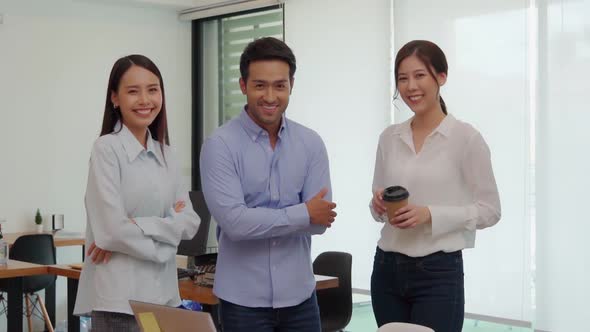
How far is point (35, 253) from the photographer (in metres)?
5.99

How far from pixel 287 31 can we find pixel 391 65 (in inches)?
49.6

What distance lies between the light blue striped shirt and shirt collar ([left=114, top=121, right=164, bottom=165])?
0.27 m

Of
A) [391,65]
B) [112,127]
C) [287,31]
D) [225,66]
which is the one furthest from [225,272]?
[225,66]

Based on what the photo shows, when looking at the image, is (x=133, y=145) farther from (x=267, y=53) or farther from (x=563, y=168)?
(x=563, y=168)

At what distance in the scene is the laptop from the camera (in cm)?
183

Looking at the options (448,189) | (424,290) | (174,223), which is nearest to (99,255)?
(174,223)

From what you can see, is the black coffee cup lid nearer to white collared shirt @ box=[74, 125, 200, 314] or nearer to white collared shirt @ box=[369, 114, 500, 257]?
white collared shirt @ box=[369, 114, 500, 257]

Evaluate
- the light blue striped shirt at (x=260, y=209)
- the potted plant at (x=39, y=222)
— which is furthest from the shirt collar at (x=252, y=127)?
the potted plant at (x=39, y=222)

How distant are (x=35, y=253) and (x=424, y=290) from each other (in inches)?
157

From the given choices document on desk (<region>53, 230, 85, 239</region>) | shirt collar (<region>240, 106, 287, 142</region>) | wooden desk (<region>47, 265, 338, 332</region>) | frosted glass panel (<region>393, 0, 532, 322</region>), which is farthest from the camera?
document on desk (<region>53, 230, 85, 239</region>)

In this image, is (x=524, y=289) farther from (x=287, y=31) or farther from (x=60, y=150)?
(x=60, y=150)

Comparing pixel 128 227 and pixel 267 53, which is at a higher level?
pixel 267 53

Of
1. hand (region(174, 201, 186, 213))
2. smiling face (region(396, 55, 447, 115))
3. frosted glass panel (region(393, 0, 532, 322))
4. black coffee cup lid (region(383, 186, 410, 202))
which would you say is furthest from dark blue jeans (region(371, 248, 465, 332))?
frosted glass panel (region(393, 0, 532, 322))

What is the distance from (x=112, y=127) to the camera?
2799mm
